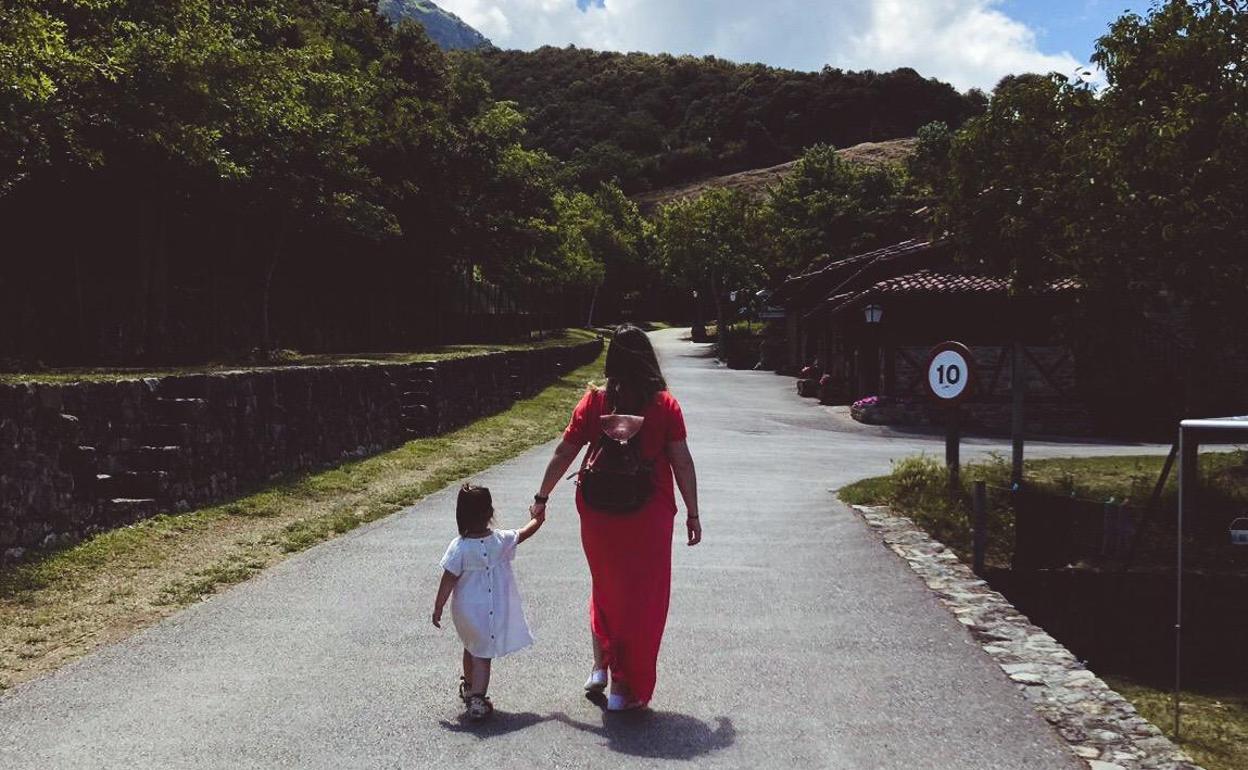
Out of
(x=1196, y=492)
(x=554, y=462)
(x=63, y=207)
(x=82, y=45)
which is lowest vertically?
(x=1196, y=492)

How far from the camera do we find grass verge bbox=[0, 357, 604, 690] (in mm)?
6629

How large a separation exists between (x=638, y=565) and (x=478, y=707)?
3.18ft

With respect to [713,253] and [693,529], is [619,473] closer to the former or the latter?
[693,529]

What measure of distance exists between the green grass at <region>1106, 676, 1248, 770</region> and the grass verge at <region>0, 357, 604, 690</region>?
724 cm

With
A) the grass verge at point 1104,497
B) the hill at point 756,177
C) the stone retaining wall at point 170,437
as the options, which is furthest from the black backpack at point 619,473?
the hill at point 756,177

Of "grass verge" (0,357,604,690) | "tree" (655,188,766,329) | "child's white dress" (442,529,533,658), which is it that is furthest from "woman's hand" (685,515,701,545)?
"tree" (655,188,766,329)

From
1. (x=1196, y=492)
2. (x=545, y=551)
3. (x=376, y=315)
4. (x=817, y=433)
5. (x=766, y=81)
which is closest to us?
A: (x=545, y=551)

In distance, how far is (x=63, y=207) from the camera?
811 inches

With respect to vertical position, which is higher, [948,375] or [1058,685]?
[948,375]

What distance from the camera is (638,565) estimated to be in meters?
5.08

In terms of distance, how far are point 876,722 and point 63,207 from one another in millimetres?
20134

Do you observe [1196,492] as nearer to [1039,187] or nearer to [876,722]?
[1039,187]

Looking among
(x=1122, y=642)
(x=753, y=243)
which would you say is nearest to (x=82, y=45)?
(x=1122, y=642)

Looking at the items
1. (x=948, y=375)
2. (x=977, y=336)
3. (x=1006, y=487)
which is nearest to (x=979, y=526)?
(x=948, y=375)
